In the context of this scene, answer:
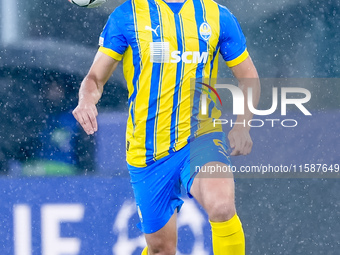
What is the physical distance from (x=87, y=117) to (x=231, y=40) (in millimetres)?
973

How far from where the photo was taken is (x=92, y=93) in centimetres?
427

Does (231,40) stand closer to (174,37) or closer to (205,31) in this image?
(205,31)

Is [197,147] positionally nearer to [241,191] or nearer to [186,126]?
[186,126]

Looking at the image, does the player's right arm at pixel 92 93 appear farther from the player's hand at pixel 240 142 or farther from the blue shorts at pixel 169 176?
the player's hand at pixel 240 142

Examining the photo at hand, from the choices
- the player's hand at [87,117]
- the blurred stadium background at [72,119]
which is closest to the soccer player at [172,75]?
the player's hand at [87,117]

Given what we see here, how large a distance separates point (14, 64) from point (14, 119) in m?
0.40

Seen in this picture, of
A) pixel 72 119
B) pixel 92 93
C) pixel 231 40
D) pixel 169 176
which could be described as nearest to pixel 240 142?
pixel 169 176

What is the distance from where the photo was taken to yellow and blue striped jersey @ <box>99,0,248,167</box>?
435 cm

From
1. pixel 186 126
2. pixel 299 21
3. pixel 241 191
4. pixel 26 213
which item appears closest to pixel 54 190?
pixel 26 213

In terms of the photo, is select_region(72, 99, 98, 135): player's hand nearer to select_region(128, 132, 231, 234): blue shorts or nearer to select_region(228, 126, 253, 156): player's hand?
select_region(128, 132, 231, 234): blue shorts

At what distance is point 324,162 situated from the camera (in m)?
5.91

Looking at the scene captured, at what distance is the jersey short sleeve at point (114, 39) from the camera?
4387mm

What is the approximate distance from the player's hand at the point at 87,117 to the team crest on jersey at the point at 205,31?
74cm

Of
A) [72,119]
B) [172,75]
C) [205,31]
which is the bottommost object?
[72,119]
